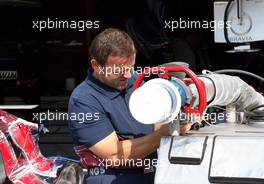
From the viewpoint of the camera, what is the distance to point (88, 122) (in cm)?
173

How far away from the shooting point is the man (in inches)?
67.1

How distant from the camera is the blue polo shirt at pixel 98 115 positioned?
1.72m

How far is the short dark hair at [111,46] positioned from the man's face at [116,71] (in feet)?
0.06

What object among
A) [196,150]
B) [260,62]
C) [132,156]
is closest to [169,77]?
[196,150]

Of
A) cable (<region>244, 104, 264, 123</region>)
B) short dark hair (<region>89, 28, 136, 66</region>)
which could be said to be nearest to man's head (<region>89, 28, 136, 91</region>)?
short dark hair (<region>89, 28, 136, 66</region>)

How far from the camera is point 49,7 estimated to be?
422cm

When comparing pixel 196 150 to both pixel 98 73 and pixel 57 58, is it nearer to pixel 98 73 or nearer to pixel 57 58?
pixel 98 73

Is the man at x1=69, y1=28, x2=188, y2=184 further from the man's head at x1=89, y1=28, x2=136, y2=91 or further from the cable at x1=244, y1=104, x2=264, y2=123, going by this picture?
the cable at x1=244, y1=104, x2=264, y2=123

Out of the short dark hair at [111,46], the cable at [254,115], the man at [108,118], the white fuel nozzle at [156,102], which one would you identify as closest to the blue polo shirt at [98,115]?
the man at [108,118]

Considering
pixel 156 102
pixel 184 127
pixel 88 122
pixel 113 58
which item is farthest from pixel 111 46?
pixel 156 102

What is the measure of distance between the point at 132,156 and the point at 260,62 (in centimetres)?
241

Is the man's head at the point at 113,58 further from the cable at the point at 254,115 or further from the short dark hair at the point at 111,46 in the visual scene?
the cable at the point at 254,115

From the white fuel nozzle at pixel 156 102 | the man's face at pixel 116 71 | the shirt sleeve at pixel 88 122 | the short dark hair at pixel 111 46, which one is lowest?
the shirt sleeve at pixel 88 122

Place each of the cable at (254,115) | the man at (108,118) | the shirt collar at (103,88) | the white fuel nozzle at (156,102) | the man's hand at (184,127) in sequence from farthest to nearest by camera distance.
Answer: the shirt collar at (103,88)
the man at (108,118)
the cable at (254,115)
the man's hand at (184,127)
the white fuel nozzle at (156,102)
